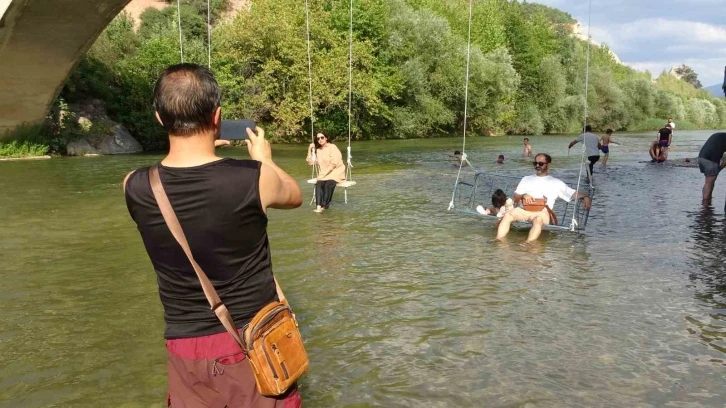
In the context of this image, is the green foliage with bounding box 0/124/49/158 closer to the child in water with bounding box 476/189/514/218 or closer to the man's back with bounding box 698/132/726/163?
the child in water with bounding box 476/189/514/218

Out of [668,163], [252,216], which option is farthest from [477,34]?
[252,216]

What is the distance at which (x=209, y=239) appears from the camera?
2139 mm

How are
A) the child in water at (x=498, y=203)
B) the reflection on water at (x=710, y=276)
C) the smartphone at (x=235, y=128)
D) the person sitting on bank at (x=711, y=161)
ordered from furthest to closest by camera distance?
the person sitting on bank at (x=711, y=161) < the child in water at (x=498, y=203) < the reflection on water at (x=710, y=276) < the smartphone at (x=235, y=128)

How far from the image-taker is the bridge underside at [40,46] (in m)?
17.8

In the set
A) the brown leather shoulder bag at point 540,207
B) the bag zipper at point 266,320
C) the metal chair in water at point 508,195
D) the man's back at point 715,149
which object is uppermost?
the man's back at point 715,149

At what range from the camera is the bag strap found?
2.08m

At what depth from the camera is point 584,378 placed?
13.9 feet

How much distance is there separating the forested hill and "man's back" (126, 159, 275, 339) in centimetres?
2940

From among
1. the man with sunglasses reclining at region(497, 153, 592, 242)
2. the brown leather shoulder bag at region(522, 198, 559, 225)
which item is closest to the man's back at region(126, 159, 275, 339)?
the man with sunglasses reclining at region(497, 153, 592, 242)

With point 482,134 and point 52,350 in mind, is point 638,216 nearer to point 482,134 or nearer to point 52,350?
point 52,350

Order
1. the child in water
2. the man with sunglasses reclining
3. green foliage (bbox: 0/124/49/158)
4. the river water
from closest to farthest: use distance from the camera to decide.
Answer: the river water < the man with sunglasses reclining < the child in water < green foliage (bbox: 0/124/49/158)

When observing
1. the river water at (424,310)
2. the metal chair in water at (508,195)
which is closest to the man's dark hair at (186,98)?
the river water at (424,310)

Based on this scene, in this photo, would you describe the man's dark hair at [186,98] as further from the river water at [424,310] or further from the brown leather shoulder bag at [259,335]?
the river water at [424,310]

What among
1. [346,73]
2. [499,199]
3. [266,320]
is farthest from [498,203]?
[346,73]
